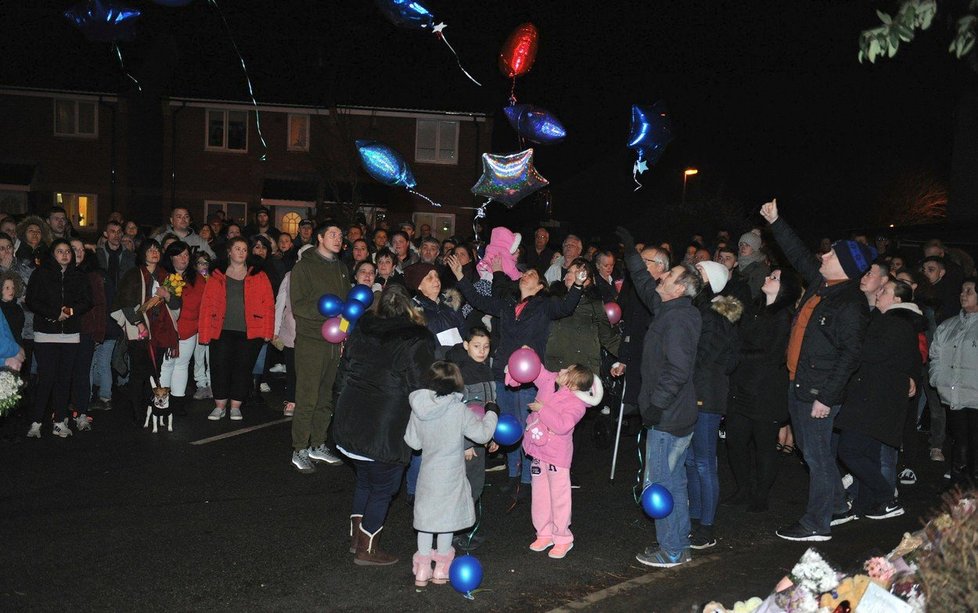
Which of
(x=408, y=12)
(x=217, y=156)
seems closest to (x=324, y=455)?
(x=408, y=12)

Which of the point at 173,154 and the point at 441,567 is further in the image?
the point at 173,154

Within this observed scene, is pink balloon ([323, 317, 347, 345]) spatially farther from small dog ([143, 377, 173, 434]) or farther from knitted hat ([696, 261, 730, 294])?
knitted hat ([696, 261, 730, 294])

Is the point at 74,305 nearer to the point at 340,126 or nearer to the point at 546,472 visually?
the point at 546,472

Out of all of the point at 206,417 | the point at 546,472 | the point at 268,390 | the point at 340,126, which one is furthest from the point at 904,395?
the point at 340,126

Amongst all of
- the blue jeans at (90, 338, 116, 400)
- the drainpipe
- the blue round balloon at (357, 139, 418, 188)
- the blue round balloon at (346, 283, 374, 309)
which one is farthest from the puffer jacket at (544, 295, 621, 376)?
the drainpipe

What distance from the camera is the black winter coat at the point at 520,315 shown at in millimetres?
7625

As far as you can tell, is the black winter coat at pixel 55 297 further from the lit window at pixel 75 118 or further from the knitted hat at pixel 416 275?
the lit window at pixel 75 118

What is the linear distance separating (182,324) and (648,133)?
6.29 meters

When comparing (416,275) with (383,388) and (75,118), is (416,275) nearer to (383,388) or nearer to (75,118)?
(383,388)

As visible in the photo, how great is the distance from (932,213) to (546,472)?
154 ft

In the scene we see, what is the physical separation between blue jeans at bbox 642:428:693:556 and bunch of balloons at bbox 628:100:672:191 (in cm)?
512

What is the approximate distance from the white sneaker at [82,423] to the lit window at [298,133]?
77.9 feet

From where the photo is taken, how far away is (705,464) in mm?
6797

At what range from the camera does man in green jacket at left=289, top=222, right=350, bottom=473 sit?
8.39m
